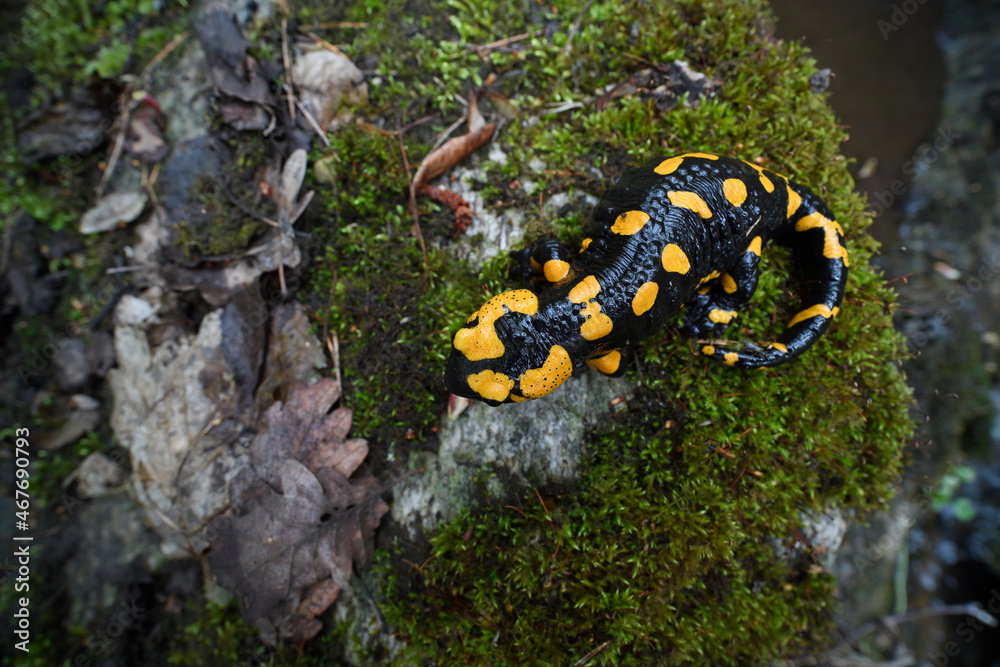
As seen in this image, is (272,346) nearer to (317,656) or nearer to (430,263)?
(430,263)

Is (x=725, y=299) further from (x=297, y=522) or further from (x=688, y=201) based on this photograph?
(x=297, y=522)

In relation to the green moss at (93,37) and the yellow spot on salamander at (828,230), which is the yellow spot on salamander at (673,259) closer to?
the yellow spot on salamander at (828,230)

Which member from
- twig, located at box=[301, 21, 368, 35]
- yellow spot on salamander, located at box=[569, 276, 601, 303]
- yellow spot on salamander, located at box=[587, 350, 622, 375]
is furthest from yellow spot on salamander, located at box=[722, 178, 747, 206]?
twig, located at box=[301, 21, 368, 35]

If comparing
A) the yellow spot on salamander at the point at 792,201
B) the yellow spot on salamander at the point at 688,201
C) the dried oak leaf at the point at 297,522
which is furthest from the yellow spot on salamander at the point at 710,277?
the dried oak leaf at the point at 297,522

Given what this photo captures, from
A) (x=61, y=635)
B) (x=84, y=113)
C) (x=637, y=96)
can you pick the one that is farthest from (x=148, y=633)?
(x=637, y=96)

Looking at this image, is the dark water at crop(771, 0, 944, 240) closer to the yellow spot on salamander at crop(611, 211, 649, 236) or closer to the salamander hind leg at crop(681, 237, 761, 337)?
the salamander hind leg at crop(681, 237, 761, 337)
